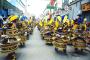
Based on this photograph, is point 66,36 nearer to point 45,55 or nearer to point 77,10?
point 45,55

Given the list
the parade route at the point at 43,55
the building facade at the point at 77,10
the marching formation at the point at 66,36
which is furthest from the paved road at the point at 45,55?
the building facade at the point at 77,10

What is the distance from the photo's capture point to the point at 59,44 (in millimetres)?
13641

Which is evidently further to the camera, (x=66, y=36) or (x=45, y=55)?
(x=66, y=36)

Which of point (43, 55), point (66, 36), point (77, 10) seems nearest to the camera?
point (43, 55)

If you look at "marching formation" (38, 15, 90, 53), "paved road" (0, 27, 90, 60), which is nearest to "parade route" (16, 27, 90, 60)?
"paved road" (0, 27, 90, 60)

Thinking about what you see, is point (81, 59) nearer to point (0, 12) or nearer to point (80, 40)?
point (80, 40)

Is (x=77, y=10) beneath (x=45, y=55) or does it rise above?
above

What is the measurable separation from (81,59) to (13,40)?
4.08 metres

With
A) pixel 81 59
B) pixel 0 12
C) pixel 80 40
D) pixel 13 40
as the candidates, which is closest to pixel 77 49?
pixel 80 40

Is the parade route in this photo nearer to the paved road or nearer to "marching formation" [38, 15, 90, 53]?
the paved road

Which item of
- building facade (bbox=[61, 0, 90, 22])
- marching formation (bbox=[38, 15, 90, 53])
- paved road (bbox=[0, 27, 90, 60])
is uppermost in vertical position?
building facade (bbox=[61, 0, 90, 22])

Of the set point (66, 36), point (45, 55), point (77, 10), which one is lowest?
point (45, 55)

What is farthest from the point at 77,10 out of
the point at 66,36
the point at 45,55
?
the point at 45,55

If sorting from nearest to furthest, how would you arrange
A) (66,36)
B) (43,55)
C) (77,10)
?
(43,55), (66,36), (77,10)
